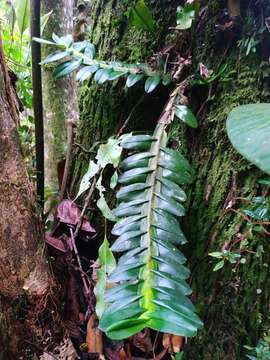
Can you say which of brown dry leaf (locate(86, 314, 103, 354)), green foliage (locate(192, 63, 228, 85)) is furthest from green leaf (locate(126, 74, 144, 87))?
brown dry leaf (locate(86, 314, 103, 354))

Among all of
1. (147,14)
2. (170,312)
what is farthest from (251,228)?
(147,14)

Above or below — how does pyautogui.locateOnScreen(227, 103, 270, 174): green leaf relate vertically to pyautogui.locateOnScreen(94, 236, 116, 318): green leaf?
above

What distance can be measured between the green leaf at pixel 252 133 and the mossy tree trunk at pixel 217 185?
7.6 inches

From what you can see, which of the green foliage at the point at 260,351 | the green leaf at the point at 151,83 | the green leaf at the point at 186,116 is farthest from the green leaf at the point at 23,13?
the green foliage at the point at 260,351

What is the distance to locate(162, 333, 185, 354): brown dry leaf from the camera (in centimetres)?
75

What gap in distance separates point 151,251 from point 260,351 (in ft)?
0.78

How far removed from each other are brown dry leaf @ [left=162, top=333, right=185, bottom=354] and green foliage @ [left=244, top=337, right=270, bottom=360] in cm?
15

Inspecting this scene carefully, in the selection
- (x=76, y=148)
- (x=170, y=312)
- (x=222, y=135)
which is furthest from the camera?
(x=76, y=148)

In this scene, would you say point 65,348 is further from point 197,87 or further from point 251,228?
point 197,87

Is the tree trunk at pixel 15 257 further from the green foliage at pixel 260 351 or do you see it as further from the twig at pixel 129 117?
the green foliage at pixel 260 351

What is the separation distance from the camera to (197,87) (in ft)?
2.61

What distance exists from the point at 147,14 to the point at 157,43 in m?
0.08

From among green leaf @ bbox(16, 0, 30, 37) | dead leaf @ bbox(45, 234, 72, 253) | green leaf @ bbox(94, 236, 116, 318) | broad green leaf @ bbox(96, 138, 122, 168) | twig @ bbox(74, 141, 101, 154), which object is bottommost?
dead leaf @ bbox(45, 234, 72, 253)

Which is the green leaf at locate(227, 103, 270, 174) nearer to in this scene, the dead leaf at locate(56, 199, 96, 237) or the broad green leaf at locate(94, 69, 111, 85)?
the broad green leaf at locate(94, 69, 111, 85)
